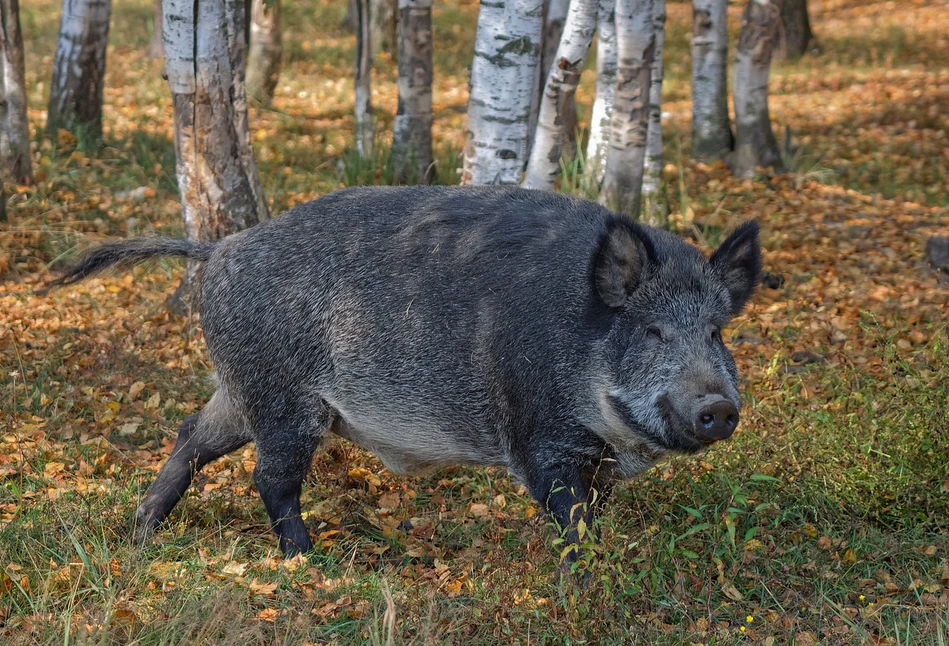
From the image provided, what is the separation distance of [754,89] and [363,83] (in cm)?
408

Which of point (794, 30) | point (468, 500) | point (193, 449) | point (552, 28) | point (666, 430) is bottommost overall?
point (468, 500)

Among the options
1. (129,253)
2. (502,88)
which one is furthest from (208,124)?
(129,253)

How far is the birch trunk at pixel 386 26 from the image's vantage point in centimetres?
1766

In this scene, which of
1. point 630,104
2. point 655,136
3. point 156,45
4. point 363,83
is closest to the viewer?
point 630,104

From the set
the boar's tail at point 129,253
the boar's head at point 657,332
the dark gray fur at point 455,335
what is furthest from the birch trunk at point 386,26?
the boar's head at point 657,332

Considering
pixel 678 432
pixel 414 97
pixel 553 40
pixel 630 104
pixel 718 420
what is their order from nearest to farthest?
1. pixel 718 420
2. pixel 678 432
3. pixel 630 104
4. pixel 414 97
5. pixel 553 40

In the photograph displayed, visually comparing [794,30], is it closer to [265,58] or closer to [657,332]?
[265,58]

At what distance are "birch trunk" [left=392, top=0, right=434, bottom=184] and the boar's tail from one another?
4519 millimetres

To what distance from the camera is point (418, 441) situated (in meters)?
4.55

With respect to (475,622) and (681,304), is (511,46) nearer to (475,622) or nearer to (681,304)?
(681,304)

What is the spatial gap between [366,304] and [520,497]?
137 cm

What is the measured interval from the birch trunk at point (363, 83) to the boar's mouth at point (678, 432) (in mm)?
6320

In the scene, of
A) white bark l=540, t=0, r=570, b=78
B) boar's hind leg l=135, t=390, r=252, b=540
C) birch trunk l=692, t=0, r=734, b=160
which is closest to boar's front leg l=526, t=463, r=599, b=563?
boar's hind leg l=135, t=390, r=252, b=540

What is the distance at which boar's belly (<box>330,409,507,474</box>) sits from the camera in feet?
14.7
